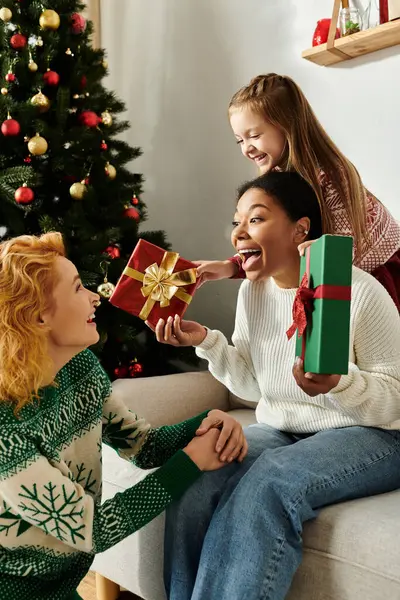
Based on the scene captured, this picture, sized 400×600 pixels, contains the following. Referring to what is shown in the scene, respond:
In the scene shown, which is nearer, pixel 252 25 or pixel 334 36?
pixel 334 36

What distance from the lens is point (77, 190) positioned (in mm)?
2322

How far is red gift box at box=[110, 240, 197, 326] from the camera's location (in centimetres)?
162

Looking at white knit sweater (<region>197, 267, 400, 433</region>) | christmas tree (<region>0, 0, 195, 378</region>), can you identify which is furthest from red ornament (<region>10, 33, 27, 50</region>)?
white knit sweater (<region>197, 267, 400, 433</region>)

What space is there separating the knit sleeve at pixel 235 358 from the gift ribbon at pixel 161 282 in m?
0.13

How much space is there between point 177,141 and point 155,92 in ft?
0.88

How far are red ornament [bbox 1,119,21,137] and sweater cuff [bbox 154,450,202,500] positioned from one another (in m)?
1.37

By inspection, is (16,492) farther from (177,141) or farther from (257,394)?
(177,141)

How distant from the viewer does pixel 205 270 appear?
1.88m

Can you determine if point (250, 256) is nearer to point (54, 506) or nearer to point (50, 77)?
point (54, 506)

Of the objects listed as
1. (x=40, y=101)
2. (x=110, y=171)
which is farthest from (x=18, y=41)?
(x=110, y=171)

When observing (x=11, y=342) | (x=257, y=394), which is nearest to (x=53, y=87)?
(x=257, y=394)

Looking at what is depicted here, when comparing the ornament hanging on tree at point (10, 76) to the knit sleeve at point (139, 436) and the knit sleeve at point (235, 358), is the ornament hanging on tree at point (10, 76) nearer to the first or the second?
the knit sleeve at point (235, 358)

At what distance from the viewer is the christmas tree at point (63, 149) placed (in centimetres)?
229

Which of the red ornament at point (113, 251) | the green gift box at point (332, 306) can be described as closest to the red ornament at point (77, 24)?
the red ornament at point (113, 251)
